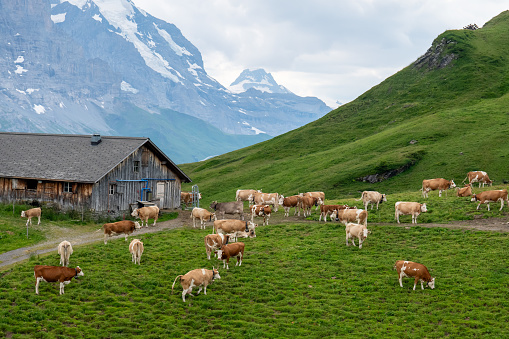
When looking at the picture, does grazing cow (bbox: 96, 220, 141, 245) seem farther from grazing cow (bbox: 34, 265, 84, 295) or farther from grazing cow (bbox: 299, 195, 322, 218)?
grazing cow (bbox: 299, 195, 322, 218)

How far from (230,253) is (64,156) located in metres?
28.8

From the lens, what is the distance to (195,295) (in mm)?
21422

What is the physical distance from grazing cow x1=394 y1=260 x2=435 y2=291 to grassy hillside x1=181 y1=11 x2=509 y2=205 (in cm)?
3595

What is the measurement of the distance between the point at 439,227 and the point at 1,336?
2694cm

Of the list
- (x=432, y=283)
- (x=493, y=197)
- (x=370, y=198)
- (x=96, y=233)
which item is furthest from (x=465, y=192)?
(x=96, y=233)

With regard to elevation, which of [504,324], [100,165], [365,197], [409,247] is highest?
[100,165]

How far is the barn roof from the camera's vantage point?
42.9m

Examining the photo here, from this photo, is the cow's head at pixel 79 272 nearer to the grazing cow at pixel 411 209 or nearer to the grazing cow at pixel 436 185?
the grazing cow at pixel 411 209

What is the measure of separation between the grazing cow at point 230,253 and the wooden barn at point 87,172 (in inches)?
808

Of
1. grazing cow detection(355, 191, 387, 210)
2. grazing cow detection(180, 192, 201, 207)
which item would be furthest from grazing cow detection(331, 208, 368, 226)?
grazing cow detection(180, 192, 201, 207)

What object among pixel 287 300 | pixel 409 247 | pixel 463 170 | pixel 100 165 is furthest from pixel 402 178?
pixel 287 300

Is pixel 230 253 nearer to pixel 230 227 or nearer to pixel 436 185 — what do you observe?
pixel 230 227

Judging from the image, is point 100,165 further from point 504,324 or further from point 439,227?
point 504,324

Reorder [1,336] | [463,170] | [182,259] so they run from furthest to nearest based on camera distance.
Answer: [463,170] → [182,259] → [1,336]
